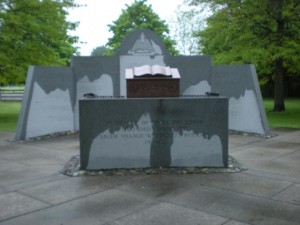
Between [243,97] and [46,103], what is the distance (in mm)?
6042

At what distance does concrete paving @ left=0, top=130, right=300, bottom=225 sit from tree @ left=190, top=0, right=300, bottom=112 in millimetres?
10154

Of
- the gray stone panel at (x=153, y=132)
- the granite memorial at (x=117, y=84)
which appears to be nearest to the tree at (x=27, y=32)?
the granite memorial at (x=117, y=84)

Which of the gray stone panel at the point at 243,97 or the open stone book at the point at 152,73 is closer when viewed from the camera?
the open stone book at the point at 152,73

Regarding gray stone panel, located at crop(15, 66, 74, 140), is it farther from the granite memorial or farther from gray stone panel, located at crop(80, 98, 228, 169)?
gray stone panel, located at crop(80, 98, 228, 169)

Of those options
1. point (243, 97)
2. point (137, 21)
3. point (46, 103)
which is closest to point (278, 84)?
point (243, 97)

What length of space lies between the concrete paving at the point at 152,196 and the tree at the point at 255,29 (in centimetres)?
1015

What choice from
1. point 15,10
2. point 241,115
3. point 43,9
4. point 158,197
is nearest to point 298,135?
point 241,115

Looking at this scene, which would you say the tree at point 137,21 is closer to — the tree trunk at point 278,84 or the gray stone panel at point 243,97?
the tree trunk at point 278,84

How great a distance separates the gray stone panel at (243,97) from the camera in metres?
11.4

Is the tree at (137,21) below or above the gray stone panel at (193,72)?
above

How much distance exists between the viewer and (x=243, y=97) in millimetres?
11828

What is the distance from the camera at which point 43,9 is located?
16.4 meters

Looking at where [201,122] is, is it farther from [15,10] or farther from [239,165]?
[15,10]

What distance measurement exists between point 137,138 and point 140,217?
104 inches
